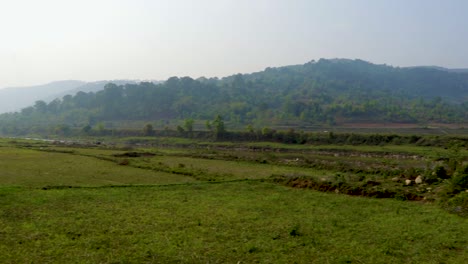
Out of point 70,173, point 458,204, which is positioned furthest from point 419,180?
point 70,173

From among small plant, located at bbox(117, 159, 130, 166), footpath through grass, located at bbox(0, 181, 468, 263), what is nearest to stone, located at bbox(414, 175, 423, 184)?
footpath through grass, located at bbox(0, 181, 468, 263)

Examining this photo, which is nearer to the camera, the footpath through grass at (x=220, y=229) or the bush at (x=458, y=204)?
the footpath through grass at (x=220, y=229)

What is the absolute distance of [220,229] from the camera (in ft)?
55.3

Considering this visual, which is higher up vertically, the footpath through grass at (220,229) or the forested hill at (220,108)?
the forested hill at (220,108)

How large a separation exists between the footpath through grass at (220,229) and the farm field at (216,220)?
0.15 ft

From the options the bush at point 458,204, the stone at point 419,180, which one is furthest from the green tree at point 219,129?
the bush at point 458,204

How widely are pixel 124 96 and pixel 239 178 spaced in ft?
491

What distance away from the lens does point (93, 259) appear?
1324cm

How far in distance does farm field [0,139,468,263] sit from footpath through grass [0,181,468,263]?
0.15ft

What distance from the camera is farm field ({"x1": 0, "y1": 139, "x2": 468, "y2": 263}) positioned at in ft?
45.8

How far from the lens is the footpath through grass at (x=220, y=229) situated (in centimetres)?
1378

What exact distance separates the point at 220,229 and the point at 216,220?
1.40 meters

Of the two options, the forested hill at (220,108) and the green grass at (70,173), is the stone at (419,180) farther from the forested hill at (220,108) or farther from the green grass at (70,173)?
the forested hill at (220,108)

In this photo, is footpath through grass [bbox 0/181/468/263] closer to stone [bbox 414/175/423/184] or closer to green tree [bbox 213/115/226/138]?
stone [bbox 414/175/423/184]
